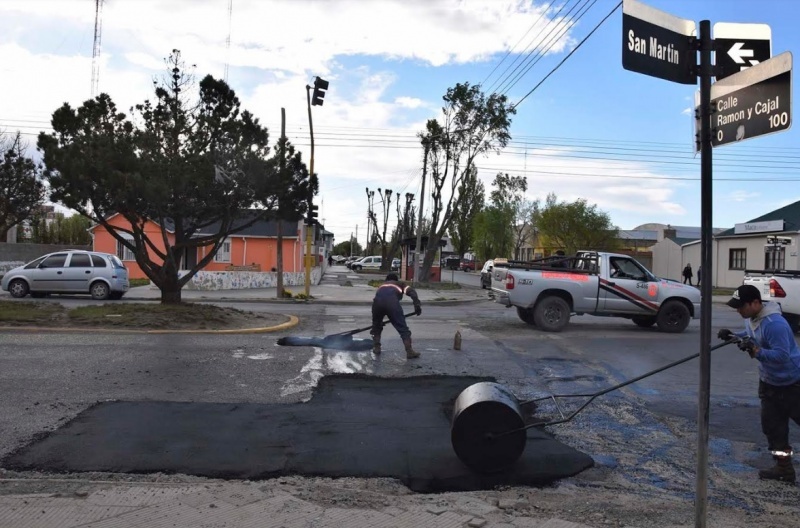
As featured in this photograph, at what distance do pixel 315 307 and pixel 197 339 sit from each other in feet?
31.5

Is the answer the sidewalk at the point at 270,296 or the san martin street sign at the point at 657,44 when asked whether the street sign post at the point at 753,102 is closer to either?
the san martin street sign at the point at 657,44

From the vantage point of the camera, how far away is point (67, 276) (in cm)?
2120

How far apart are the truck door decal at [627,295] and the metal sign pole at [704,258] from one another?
11.7m

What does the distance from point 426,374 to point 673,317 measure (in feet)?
28.6

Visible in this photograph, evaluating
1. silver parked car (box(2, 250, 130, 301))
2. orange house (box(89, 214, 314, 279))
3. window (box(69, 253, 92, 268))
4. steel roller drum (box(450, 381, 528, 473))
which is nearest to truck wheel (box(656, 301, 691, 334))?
steel roller drum (box(450, 381, 528, 473))

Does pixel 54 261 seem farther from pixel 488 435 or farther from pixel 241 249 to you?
pixel 488 435

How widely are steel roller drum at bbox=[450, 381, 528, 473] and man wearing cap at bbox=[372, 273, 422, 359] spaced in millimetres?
5330

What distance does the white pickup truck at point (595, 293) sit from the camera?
14805mm

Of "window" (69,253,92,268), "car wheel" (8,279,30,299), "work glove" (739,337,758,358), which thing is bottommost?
"car wheel" (8,279,30,299)

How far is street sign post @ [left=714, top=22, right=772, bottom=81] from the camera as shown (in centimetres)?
380

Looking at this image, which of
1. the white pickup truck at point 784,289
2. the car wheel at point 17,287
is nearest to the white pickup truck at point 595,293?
the white pickup truck at point 784,289

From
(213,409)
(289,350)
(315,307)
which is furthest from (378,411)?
(315,307)

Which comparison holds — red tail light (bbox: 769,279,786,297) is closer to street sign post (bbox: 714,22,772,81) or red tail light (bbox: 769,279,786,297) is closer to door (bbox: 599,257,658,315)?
door (bbox: 599,257,658,315)

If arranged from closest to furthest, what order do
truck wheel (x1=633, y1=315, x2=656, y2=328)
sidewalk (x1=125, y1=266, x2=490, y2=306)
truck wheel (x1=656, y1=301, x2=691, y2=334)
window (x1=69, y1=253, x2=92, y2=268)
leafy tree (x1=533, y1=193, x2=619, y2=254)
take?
truck wheel (x1=656, y1=301, x2=691, y2=334) → truck wheel (x1=633, y1=315, x2=656, y2=328) → window (x1=69, y1=253, x2=92, y2=268) → sidewalk (x1=125, y1=266, x2=490, y2=306) → leafy tree (x1=533, y1=193, x2=619, y2=254)
